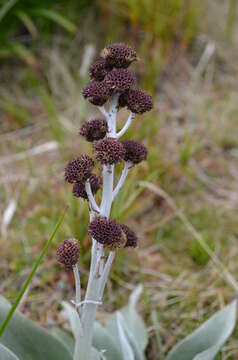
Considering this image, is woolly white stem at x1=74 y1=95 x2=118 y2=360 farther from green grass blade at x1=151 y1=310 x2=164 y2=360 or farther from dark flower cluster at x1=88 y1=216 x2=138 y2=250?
green grass blade at x1=151 y1=310 x2=164 y2=360

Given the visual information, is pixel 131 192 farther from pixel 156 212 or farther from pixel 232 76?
pixel 232 76

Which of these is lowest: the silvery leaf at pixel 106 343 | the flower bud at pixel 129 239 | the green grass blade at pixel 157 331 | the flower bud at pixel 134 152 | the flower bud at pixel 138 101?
the green grass blade at pixel 157 331

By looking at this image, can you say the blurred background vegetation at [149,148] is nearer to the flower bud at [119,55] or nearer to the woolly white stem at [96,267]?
the woolly white stem at [96,267]

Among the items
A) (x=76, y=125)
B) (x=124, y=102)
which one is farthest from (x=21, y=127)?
Answer: (x=124, y=102)

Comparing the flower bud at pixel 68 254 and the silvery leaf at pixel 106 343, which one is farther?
the silvery leaf at pixel 106 343

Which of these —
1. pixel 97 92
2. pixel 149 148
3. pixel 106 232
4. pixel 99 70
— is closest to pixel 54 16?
pixel 149 148

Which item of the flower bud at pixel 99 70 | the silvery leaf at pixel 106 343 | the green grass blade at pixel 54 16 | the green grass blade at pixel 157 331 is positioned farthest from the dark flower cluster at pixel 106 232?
the green grass blade at pixel 54 16
